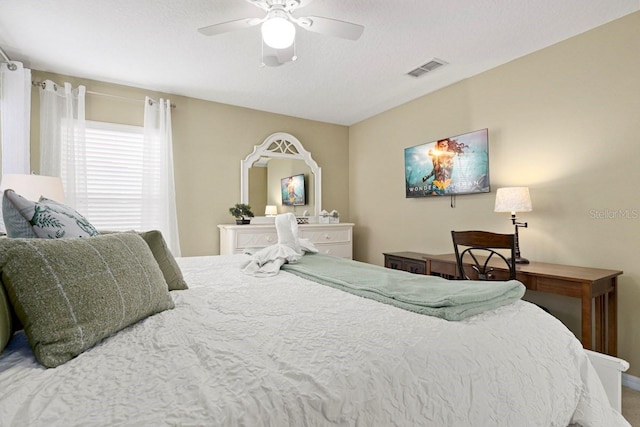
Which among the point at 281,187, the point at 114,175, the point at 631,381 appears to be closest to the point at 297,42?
the point at 281,187

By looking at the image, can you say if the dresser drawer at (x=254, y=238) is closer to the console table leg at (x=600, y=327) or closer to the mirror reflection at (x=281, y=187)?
the mirror reflection at (x=281, y=187)

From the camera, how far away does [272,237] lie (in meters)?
3.76

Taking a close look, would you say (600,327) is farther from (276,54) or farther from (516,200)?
(276,54)

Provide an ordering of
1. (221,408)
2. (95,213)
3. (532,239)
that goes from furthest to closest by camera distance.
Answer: (95,213), (532,239), (221,408)

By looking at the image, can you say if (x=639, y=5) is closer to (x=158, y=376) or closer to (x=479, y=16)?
(x=479, y=16)

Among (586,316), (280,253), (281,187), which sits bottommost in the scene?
(586,316)

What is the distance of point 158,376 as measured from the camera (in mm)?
676

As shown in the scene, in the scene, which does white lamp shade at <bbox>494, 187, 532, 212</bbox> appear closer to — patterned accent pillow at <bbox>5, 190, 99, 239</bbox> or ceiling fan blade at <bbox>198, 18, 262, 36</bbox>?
ceiling fan blade at <bbox>198, 18, 262, 36</bbox>

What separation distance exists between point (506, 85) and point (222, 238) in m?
3.34

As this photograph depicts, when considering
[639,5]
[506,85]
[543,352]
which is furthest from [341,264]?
→ [639,5]

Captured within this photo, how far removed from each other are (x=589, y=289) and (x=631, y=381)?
0.90m

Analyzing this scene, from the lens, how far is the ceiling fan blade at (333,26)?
6.26 ft

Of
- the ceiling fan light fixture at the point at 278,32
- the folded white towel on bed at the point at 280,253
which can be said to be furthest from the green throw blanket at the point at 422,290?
the ceiling fan light fixture at the point at 278,32

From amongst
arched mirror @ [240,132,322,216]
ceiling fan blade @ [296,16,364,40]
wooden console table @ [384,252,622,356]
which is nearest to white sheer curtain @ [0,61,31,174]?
arched mirror @ [240,132,322,216]
